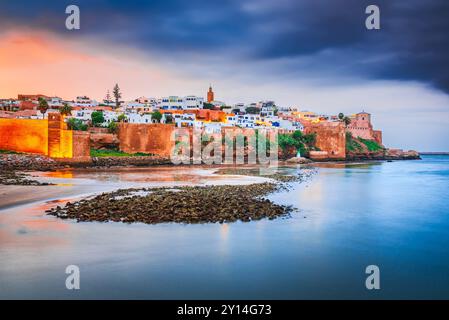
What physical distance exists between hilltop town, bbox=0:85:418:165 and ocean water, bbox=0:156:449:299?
18.4 metres

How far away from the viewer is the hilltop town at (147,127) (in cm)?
2708

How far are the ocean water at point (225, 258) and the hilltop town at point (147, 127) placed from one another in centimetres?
1841

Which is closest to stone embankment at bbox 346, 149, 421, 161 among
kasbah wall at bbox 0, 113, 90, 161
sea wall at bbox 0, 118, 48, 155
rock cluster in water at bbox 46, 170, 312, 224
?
kasbah wall at bbox 0, 113, 90, 161

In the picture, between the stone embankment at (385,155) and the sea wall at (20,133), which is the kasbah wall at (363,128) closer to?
the stone embankment at (385,155)

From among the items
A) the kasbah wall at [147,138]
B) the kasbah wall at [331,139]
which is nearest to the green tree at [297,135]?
the kasbah wall at [331,139]

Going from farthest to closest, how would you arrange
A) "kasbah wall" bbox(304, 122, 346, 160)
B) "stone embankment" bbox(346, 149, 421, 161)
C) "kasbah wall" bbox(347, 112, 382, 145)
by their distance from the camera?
"kasbah wall" bbox(347, 112, 382, 145) → "stone embankment" bbox(346, 149, 421, 161) → "kasbah wall" bbox(304, 122, 346, 160)

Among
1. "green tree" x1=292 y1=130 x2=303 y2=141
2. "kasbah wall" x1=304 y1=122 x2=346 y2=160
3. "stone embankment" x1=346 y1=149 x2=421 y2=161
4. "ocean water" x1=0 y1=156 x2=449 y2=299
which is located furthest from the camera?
"stone embankment" x1=346 y1=149 x2=421 y2=161

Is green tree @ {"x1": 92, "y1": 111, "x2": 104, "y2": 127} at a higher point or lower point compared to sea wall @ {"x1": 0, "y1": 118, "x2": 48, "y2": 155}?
higher

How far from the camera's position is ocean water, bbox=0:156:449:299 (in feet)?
17.4

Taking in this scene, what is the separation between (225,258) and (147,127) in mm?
31235

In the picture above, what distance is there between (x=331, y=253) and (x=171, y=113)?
42878 millimetres

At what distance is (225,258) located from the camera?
6.62m

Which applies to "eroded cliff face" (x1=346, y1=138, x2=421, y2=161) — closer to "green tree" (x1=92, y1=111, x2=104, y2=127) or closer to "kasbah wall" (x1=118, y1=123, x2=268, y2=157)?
"kasbah wall" (x1=118, y1=123, x2=268, y2=157)

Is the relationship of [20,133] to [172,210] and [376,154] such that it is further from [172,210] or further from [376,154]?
[376,154]
